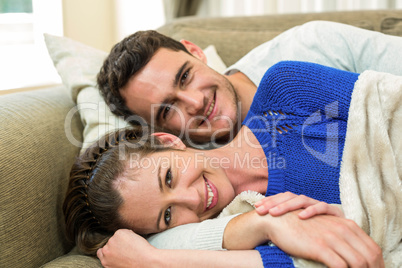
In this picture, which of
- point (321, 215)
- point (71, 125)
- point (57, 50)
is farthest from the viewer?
point (57, 50)

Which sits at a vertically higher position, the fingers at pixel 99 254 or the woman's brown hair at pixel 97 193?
the woman's brown hair at pixel 97 193

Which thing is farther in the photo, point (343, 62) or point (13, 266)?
point (343, 62)

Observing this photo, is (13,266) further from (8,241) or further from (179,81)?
(179,81)

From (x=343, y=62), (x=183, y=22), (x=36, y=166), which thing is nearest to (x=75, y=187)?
(x=36, y=166)

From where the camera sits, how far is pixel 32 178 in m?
1.04

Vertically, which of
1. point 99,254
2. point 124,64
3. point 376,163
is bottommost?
point 99,254

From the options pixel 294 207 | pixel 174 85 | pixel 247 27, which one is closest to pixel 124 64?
pixel 174 85

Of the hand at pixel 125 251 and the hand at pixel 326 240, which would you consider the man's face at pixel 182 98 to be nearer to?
the hand at pixel 125 251

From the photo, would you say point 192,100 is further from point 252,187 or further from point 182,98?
point 252,187

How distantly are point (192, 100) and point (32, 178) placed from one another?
0.55 m

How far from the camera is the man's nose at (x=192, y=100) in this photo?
136cm

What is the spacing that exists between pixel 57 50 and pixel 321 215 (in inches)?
45.6

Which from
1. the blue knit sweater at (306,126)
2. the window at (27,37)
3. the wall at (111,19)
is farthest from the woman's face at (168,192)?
the wall at (111,19)

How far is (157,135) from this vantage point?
1.20 m
